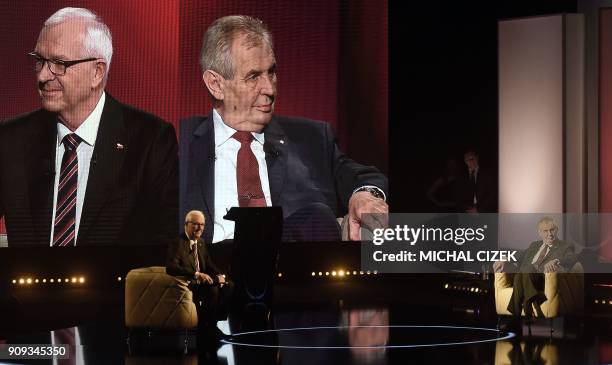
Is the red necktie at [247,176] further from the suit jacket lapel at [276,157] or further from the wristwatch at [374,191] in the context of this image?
the wristwatch at [374,191]

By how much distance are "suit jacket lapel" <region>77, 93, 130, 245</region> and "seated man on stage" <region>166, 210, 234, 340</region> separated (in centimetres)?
340

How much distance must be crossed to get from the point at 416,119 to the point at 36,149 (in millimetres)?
4960

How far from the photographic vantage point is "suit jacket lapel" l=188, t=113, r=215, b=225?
40.6ft

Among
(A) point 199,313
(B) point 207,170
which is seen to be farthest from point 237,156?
(A) point 199,313

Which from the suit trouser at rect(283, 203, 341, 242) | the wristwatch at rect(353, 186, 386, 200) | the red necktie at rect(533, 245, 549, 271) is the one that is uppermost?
the wristwatch at rect(353, 186, 386, 200)

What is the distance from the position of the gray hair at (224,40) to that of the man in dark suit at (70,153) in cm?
→ 112

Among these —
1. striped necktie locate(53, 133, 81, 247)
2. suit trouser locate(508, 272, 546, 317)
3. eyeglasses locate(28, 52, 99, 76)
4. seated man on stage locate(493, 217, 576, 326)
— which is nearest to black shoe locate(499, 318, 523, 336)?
seated man on stage locate(493, 217, 576, 326)

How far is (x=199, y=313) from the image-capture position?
856 centimetres

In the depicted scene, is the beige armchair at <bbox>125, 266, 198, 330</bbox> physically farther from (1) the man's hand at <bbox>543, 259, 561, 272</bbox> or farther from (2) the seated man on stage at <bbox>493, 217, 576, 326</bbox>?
(1) the man's hand at <bbox>543, 259, 561, 272</bbox>

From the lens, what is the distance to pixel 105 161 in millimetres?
11875

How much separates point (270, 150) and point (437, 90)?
109 inches

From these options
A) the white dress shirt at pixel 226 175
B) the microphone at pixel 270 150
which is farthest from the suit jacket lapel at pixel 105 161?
the microphone at pixel 270 150

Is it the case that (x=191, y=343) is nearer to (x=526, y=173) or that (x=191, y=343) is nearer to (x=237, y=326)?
(x=237, y=326)

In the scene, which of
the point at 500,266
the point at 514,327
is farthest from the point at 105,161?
the point at 514,327
